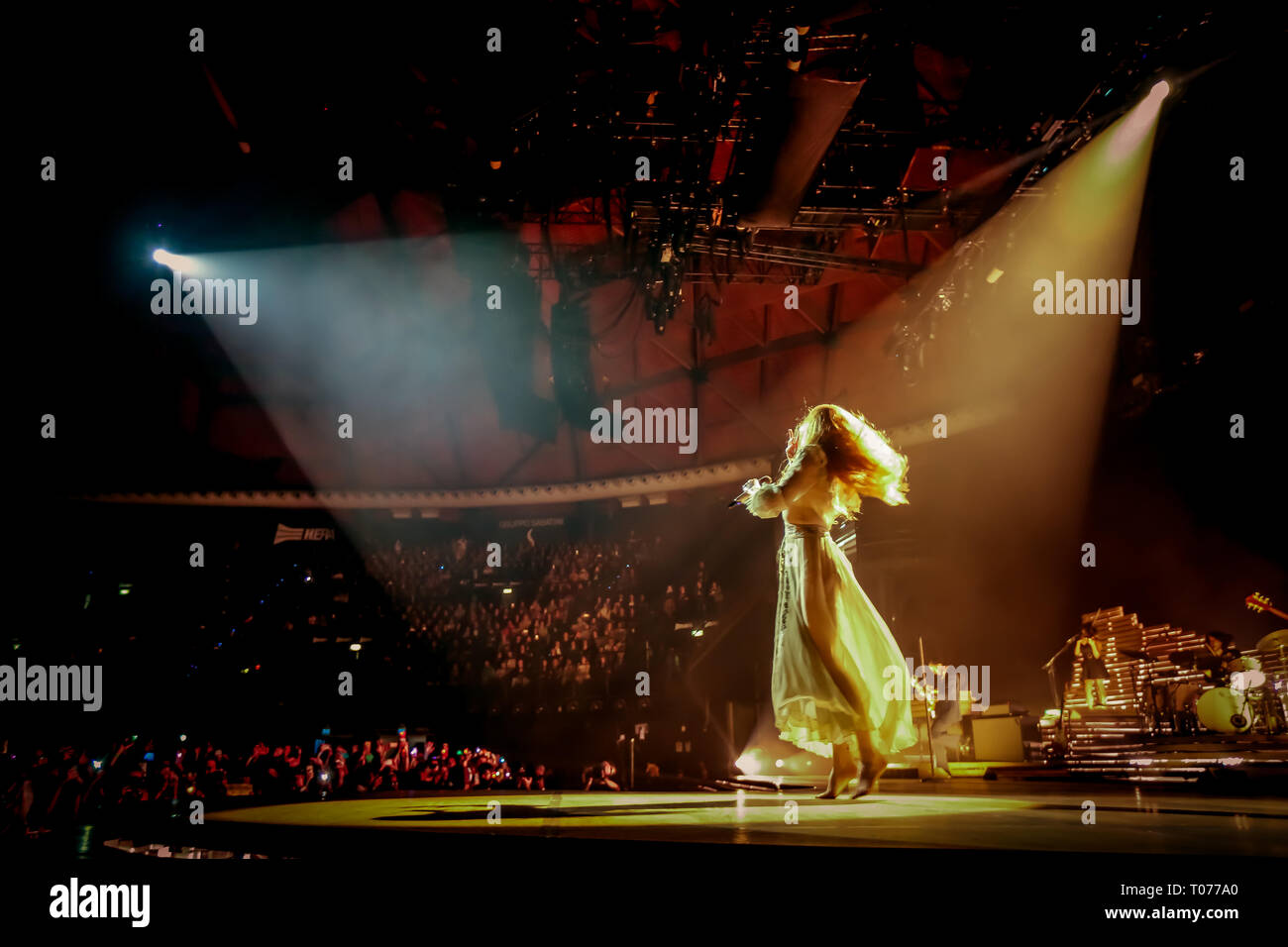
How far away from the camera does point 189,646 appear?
11.7m

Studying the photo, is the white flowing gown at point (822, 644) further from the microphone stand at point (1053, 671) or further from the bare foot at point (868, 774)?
the microphone stand at point (1053, 671)

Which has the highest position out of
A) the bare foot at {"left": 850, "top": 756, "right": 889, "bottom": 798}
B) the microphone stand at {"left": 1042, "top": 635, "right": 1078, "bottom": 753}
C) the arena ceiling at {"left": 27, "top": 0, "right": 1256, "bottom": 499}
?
the arena ceiling at {"left": 27, "top": 0, "right": 1256, "bottom": 499}

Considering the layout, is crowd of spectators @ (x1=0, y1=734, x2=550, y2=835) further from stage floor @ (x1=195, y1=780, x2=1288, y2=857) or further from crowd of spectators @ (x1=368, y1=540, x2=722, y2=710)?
stage floor @ (x1=195, y1=780, x2=1288, y2=857)

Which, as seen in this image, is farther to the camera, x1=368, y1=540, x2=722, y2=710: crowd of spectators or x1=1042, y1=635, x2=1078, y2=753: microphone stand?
A: x1=368, y1=540, x2=722, y2=710: crowd of spectators

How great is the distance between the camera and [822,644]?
11.8 feet

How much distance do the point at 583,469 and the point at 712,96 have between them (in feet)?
27.6

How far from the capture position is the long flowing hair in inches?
151

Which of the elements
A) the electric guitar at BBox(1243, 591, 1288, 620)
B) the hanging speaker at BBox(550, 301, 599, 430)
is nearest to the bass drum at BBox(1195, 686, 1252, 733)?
the electric guitar at BBox(1243, 591, 1288, 620)

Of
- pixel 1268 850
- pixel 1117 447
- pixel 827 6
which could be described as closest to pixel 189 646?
pixel 827 6

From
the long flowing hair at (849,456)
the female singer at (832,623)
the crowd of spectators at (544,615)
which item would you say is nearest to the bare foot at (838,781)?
the female singer at (832,623)

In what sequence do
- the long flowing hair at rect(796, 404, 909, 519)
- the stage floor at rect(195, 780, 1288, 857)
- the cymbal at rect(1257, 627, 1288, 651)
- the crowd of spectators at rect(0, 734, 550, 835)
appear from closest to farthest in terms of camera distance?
the stage floor at rect(195, 780, 1288, 857), the long flowing hair at rect(796, 404, 909, 519), the cymbal at rect(1257, 627, 1288, 651), the crowd of spectators at rect(0, 734, 550, 835)

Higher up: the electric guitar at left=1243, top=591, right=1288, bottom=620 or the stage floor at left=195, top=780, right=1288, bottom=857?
the electric guitar at left=1243, top=591, right=1288, bottom=620

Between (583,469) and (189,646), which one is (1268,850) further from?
(189,646)

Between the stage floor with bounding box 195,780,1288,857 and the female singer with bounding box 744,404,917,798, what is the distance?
35cm
